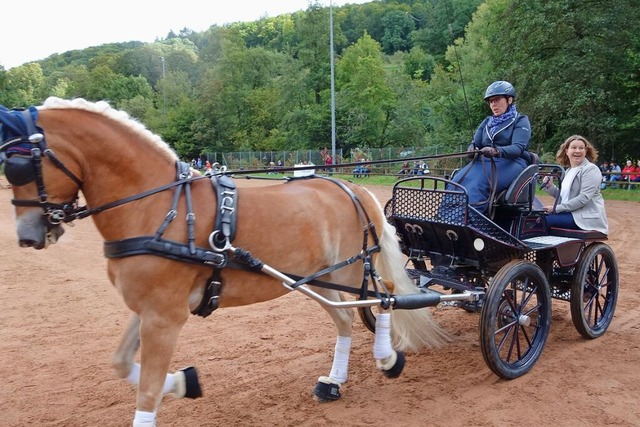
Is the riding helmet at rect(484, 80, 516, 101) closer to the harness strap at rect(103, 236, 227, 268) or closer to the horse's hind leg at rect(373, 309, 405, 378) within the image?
the horse's hind leg at rect(373, 309, 405, 378)

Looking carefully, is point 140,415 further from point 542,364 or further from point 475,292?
point 542,364

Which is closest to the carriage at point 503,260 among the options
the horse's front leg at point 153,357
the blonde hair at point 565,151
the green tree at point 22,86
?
the blonde hair at point 565,151

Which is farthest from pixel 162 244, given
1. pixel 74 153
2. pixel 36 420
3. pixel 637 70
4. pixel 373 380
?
pixel 637 70

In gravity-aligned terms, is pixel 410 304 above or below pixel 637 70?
below

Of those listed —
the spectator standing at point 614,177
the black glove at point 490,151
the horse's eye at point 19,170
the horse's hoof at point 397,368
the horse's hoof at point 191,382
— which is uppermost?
the horse's eye at point 19,170

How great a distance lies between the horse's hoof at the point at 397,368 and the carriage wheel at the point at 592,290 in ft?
6.50

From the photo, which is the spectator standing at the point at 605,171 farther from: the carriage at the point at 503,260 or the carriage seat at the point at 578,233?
the carriage at the point at 503,260

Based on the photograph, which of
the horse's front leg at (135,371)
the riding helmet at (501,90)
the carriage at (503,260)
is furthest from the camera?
the riding helmet at (501,90)

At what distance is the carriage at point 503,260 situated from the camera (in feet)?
14.5

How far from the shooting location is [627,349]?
5.01 metres

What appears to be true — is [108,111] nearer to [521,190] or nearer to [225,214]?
[225,214]

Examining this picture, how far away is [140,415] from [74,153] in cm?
154

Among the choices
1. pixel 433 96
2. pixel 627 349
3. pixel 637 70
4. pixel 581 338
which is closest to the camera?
pixel 627 349

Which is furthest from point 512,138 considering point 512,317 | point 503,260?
point 512,317
